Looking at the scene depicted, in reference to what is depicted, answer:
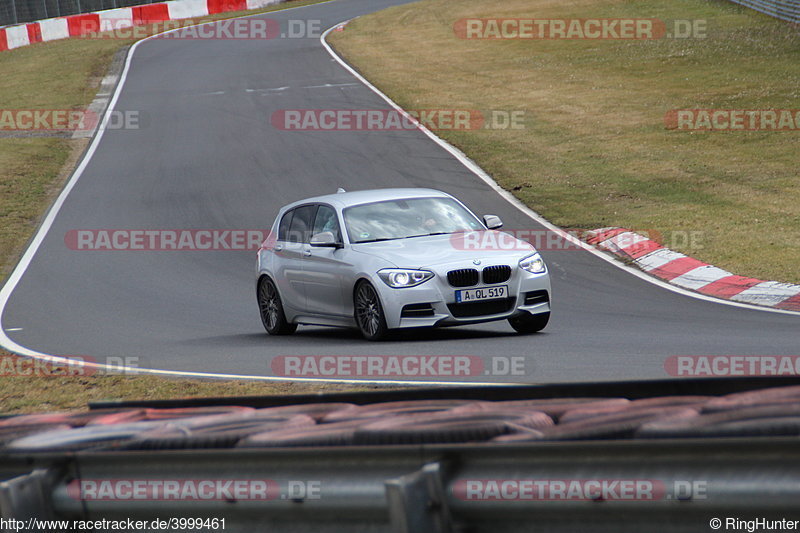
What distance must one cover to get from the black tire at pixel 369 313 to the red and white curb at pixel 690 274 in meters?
4.67

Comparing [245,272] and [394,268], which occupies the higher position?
[394,268]

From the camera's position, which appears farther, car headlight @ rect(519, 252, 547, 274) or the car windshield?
the car windshield

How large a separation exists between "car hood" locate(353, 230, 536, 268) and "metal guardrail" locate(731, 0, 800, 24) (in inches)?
1125

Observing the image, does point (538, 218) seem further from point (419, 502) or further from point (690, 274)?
point (419, 502)

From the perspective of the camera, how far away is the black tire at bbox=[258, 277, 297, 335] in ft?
41.5

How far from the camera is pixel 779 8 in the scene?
126 feet

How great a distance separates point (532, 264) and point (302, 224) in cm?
302

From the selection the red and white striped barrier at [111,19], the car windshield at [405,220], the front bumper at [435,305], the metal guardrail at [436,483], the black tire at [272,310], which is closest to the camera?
the metal guardrail at [436,483]

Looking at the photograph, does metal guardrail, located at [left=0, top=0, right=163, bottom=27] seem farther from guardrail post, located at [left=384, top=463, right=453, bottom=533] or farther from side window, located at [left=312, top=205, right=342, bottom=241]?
guardrail post, located at [left=384, top=463, right=453, bottom=533]

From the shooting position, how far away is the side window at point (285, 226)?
12.9m

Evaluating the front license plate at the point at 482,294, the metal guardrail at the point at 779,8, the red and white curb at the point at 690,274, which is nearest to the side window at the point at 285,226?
the front license plate at the point at 482,294

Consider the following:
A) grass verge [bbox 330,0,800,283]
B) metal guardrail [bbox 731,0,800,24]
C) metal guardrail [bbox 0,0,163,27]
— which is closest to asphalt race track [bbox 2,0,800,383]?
grass verge [bbox 330,0,800,283]

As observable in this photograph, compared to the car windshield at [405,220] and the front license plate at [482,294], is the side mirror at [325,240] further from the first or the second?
the front license plate at [482,294]

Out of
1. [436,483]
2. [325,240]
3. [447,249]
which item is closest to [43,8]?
[325,240]
